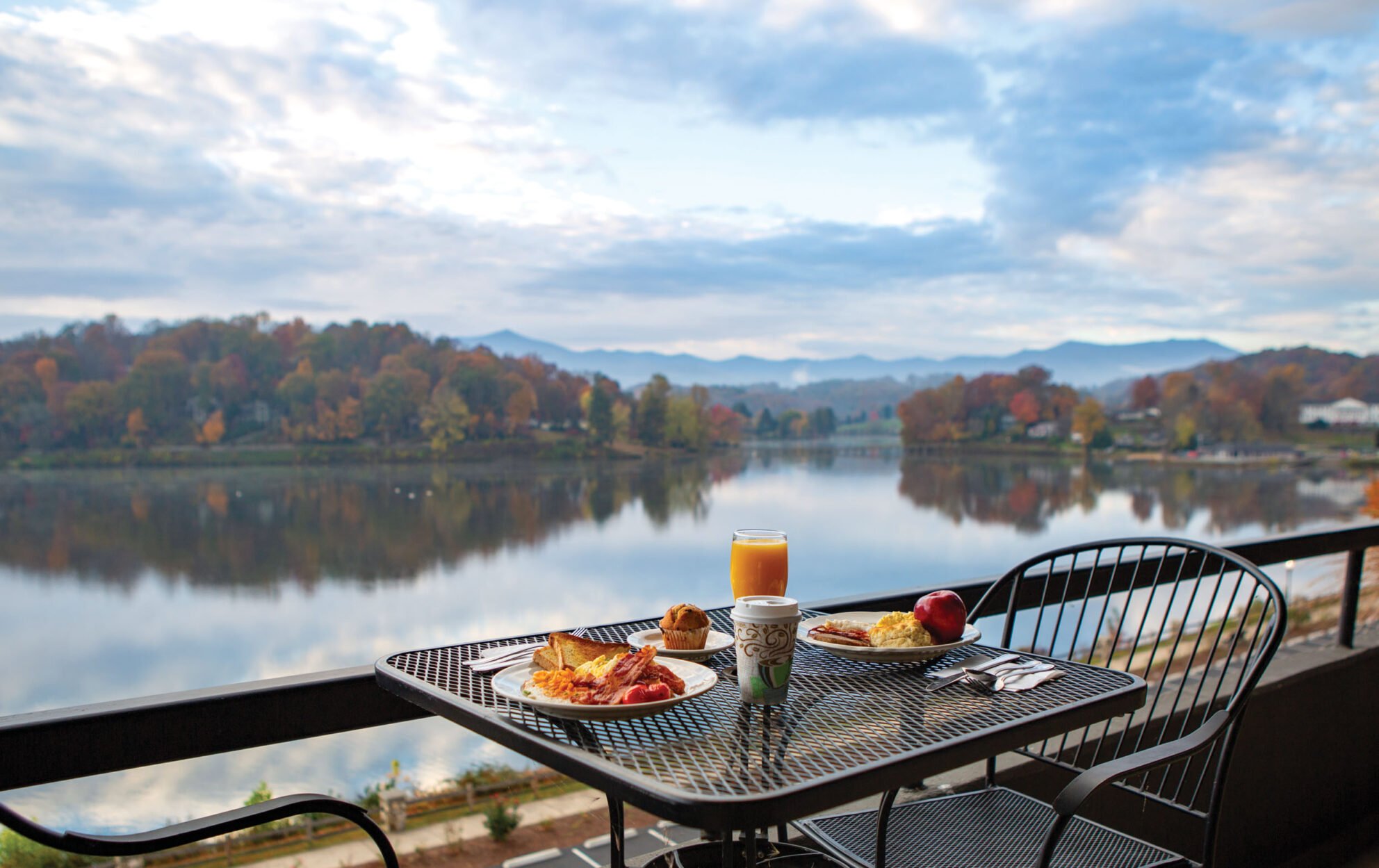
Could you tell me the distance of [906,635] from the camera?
128 cm

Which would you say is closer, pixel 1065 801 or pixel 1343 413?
pixel 1065 801

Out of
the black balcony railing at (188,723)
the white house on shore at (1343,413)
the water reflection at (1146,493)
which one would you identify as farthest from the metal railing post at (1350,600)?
the water reflection at (1146,493)

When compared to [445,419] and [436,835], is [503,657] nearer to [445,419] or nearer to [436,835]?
[436,835]

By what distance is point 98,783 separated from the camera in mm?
25359

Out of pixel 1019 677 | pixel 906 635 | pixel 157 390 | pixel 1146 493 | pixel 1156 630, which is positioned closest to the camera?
pixel 1019 677

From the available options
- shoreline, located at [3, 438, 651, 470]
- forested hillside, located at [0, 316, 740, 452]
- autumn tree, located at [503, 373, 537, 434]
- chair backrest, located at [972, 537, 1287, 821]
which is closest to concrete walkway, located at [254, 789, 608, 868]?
chair backrest, located at [972, 537, 1287, 821]

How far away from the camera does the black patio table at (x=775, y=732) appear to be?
75cm

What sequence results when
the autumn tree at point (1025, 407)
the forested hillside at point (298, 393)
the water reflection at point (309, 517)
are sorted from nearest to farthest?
1. the forested hillside at point (298, 393)
2. the autumn tree at point (1025, 407)
3. the water reflection at point (309, 517)

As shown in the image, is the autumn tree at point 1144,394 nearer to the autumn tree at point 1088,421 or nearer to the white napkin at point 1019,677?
the autumn tree at point 1088,421

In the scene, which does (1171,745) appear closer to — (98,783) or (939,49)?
(98,783)

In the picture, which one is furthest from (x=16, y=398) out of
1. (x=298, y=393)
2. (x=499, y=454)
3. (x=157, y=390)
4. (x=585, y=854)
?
(x=585, y=854)

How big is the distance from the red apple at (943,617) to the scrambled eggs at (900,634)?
0.01 meters

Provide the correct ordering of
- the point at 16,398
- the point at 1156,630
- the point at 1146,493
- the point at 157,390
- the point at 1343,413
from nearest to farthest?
the point at 1156,630, the point at 16,398, the point at 157,390, the point at 1343,413, the point at 1146,493

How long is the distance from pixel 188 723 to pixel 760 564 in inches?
31.6
